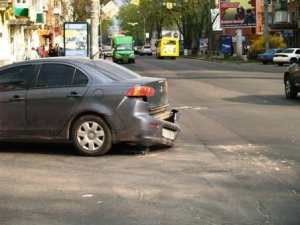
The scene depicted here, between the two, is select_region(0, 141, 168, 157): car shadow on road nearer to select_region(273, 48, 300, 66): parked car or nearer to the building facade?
the building facade

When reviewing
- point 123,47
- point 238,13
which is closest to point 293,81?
point 123,47

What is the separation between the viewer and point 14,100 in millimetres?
9398

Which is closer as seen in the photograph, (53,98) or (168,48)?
(53,98)

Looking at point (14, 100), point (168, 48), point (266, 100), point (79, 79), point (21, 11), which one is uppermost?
point (21, 11)

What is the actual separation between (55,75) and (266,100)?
32.3ft

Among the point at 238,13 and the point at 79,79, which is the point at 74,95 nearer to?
the point at 79,79

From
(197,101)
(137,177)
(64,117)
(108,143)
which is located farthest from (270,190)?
(197,101)

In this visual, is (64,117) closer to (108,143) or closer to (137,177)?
(108,143)

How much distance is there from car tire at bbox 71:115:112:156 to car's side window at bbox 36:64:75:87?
2.24ft

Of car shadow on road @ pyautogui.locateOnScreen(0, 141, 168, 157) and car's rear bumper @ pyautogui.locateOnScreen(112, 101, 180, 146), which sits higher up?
car's rear bumper @ pyautogui.locateOnScreen(112, 101, 180, 146)

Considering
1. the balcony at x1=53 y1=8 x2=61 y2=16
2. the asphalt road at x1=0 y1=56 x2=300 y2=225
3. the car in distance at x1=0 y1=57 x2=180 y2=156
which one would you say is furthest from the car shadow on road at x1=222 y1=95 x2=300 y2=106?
the balcony at x1=53 y1=8 x2=61 y2=16

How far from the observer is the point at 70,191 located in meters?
6.96

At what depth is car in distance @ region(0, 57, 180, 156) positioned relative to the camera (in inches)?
357

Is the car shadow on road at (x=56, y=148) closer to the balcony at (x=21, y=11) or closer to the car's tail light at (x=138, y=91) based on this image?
the car's tail light at (x=138, y=91)
